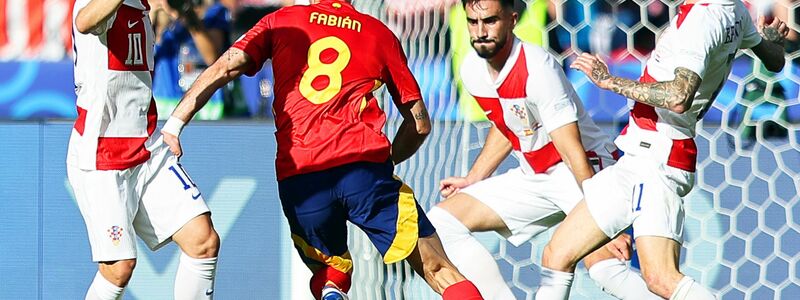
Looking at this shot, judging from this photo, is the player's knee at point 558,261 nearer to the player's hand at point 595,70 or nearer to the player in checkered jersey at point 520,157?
the player in checkered jersey at point 520,157

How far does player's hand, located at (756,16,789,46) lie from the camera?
16.5 feet

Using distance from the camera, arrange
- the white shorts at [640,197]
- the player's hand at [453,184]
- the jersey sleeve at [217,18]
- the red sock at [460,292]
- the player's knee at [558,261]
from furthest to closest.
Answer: the jersey sleeve at [217,18] → the player's hand at [453,184] → the player's knee at [558,261] → the red sock at [460,292] → the white shorts at [640,197]

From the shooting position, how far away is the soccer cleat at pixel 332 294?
5195 mm

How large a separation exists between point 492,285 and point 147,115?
150 centimetres

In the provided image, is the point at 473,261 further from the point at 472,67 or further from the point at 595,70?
the point at 595,70

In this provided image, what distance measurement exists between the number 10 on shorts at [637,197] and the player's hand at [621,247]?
1.90 ft

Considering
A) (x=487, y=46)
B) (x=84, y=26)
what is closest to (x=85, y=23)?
(x=84, y=26)

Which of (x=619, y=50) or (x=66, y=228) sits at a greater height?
(x=619, y=50)

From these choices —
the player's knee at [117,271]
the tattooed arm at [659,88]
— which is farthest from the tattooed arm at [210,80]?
the tattooed arm at [659,88]

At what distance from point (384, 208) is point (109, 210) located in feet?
3.40

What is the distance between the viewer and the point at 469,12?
537 centimetres

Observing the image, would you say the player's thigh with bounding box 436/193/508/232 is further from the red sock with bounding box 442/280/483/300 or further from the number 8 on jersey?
the number 8 on jersey

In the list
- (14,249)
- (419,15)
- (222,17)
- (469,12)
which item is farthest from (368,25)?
(14,249)

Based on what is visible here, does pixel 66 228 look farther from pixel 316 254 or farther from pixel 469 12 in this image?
pixel 469 12
